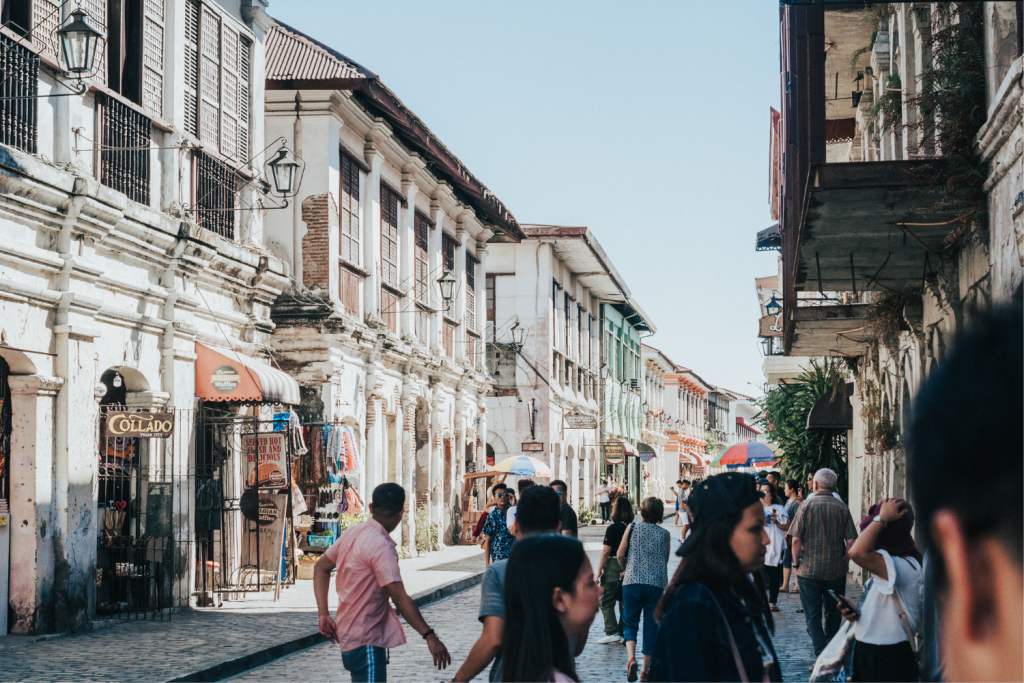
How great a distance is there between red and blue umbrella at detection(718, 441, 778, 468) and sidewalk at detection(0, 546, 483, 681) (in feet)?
42.9

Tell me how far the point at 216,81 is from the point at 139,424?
5.50 m

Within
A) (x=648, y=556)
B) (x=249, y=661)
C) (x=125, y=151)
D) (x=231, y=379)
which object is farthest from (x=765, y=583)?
(x=231, y=379)

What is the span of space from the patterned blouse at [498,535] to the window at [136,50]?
6.15m

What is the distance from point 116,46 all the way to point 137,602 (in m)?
6.13

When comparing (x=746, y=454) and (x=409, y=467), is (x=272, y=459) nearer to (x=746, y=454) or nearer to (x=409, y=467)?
(x=409, y=467)

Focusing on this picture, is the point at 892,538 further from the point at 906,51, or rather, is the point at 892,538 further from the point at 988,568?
the point at 906,51

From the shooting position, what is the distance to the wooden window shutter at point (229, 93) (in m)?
16.0

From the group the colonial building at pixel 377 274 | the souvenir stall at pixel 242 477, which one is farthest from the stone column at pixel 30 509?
A: the colonial building at pixel 377 274

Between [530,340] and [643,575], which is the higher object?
[530,340]

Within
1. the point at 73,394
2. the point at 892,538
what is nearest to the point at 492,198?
the point at 73,394

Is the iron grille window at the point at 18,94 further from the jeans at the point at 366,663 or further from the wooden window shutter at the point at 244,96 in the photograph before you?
the jeans at the point at 366,663

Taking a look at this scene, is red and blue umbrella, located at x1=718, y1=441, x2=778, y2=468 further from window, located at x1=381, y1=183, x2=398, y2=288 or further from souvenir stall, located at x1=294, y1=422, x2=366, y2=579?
souvenir stall, located at x1=294, y1=422, x2=366, y2=579

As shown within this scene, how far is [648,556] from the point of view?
9.88 metres

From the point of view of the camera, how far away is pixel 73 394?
11914mm
